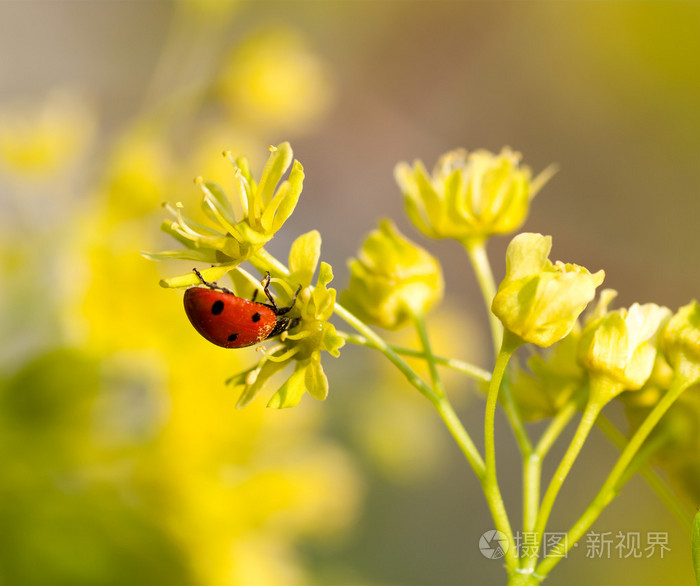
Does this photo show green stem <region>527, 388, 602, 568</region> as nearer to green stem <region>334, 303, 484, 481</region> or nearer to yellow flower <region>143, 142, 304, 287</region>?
green stem <region>334, 303, 484, 481</region>

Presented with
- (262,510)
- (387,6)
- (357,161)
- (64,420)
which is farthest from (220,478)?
(387,6)

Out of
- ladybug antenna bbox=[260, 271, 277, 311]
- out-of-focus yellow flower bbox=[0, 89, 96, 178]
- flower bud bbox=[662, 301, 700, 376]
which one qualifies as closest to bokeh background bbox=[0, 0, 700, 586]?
out-of-focus yellow flower bbox=[0, 89, 96, 178]

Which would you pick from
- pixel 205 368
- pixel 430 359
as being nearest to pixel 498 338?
pixel 430 359

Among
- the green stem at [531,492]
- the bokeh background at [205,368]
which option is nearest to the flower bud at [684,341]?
the green stem at [531,492]

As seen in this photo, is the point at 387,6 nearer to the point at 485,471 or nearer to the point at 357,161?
the point at 357,161

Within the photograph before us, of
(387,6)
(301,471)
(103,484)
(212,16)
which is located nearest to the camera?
(103,484)
